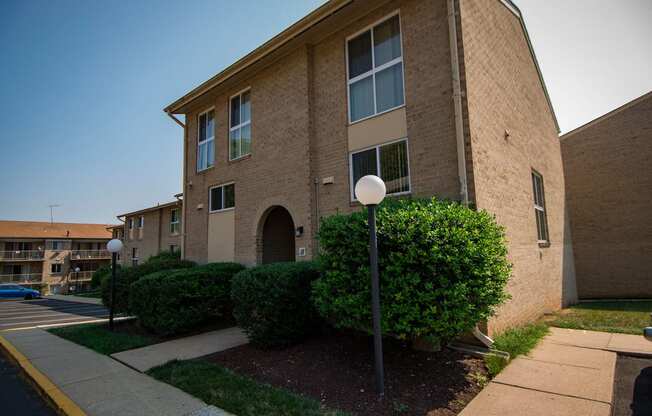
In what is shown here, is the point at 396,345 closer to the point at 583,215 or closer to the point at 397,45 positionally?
the point at 397,45

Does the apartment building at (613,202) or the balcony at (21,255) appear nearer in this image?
the apartment building at (613,202)

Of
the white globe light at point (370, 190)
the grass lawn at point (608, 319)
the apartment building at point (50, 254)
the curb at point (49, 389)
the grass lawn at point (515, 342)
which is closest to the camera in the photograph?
the curb at point (49, 389)

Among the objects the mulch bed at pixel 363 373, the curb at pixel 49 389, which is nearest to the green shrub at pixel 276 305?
the mulch bed at pixel 363 373

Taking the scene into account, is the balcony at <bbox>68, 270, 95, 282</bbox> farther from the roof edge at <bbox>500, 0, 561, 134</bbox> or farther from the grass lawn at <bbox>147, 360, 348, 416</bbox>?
the roof edge at <bbox>500, 0, 561, 134</bbox>

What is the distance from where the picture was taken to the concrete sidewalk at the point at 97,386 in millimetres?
4074

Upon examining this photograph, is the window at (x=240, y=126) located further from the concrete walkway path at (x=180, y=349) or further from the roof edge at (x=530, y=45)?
the roof edge at (x=530, y=45)

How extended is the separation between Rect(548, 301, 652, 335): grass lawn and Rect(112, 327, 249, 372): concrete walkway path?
290 inches

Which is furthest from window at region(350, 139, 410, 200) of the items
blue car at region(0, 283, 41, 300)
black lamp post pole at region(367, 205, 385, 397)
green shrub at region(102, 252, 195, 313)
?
blue car at region(0, 283, 41, 300)

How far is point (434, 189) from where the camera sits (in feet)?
22.2

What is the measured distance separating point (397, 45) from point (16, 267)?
54.8 metres

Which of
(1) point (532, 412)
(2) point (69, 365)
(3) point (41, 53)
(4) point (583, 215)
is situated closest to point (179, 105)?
(3) point (41, 53)

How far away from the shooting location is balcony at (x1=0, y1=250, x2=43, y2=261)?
41312 millimetres

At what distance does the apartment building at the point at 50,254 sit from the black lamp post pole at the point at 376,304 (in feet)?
161

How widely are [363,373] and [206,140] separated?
11.3 meters
